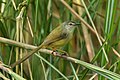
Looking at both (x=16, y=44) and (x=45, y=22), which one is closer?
(x=16, y=44)

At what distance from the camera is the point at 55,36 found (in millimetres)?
1991

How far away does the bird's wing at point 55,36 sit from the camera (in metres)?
1.92

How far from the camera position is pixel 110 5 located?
1.51 meters

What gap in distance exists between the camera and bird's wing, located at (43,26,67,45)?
1.92m

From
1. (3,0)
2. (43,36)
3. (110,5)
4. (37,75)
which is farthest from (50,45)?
(110,5)

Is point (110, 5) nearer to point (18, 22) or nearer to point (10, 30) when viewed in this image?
point (18, 22)

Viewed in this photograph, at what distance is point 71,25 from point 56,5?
0.56 meters

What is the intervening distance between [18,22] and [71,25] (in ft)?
1.43

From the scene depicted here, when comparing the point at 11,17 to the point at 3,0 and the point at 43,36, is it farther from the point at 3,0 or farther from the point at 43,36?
the point at 43,36

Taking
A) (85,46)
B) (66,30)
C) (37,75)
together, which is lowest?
(37,75)

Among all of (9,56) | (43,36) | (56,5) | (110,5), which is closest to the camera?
(110,5)

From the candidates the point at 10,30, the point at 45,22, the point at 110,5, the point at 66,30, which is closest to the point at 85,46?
the point at 66,30

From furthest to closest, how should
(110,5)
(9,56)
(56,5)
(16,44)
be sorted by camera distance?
(56,5) < (9,56) < (16,44) < (110,5)

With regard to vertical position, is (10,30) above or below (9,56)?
above
